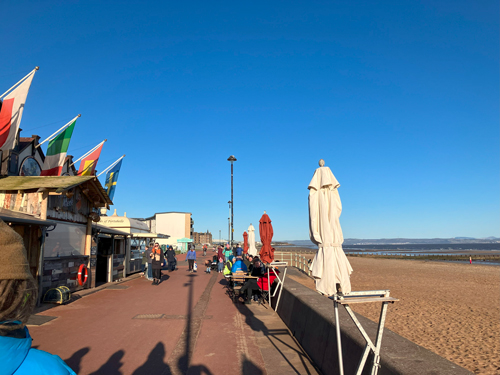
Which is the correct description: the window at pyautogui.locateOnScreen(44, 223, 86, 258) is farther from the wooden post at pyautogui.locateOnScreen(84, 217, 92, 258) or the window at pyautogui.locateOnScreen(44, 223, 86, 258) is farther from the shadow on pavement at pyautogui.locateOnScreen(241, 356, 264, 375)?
the shadow on pavement at pyautogui.locateOnScreen(241, 356, 264, 375)

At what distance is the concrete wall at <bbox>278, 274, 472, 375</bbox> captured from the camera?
10.8ft

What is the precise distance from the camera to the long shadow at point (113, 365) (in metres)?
5.08

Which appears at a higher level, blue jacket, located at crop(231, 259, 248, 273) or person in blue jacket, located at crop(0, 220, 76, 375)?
person in blue jacket, located at crop(0, 220, 76, 375)

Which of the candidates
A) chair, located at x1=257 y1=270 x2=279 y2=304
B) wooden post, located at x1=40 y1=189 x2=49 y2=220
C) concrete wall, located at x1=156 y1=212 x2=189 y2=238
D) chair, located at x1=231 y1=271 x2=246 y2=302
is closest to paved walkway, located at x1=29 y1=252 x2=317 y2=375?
chair, located at x1=257 y1=270 x2=279 y2=304

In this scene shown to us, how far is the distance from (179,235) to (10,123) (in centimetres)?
5634

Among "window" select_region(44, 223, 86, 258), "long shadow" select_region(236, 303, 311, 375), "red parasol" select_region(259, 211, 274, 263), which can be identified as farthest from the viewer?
"red parasol" select_region(259, 211, 274, 263)

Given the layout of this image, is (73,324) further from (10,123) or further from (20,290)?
(10,123)

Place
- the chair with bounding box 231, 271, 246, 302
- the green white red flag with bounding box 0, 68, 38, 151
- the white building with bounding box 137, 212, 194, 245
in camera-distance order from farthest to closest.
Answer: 1. the white building with bounding box 137, 212, 194, 245
2. the green white red flag with bounding box 0, 68, 38, 151
3. the chair with bounding box 231, 271, 246, 302

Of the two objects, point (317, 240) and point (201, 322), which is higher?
point (317, 240)

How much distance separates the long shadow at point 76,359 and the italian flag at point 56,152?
11.0 metres

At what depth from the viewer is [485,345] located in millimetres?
7883

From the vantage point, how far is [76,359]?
5.58 meters

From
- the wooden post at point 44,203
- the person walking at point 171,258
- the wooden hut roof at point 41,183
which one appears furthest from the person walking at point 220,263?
the wooden post at point 44,203

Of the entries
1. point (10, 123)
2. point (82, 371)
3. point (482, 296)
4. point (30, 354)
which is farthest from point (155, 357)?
point (482, 296)
